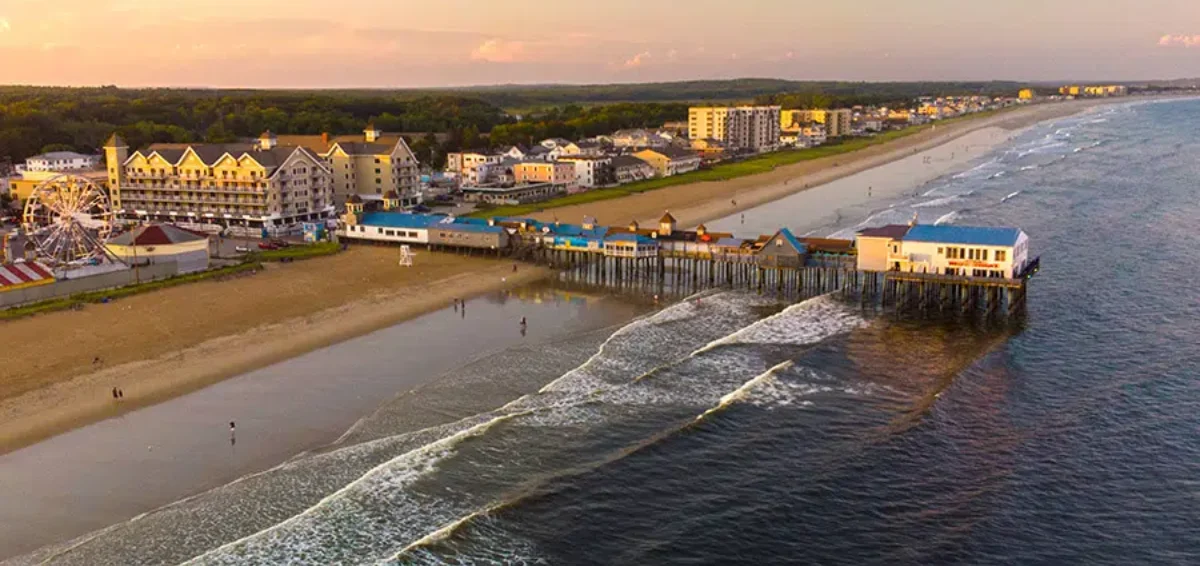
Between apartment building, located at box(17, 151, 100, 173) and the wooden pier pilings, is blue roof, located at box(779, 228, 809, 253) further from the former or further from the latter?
apartment building, located at box(17, 151, 100, 173)

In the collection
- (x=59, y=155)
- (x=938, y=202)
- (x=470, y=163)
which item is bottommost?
(x=938, y=202)

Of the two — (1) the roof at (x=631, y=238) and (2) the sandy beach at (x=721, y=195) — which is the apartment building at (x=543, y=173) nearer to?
(2) the sandy beach at (x=721, y=195)

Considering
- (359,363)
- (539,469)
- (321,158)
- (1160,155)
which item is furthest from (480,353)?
(1160,155)

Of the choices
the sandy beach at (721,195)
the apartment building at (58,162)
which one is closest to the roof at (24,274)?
the sandy beach at (721,195)

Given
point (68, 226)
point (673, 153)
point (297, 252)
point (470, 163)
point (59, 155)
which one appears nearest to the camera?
point (68, 226)

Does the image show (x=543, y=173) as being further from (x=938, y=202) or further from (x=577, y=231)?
(x=938, y=202)

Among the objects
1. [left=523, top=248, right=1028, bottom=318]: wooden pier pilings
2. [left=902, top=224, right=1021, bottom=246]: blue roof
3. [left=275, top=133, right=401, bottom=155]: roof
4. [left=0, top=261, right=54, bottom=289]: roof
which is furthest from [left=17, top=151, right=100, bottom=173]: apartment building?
[left=902, top=224, right=1021, bottom=246]: blue roof

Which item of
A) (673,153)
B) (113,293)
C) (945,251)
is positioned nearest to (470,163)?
(673,153)
